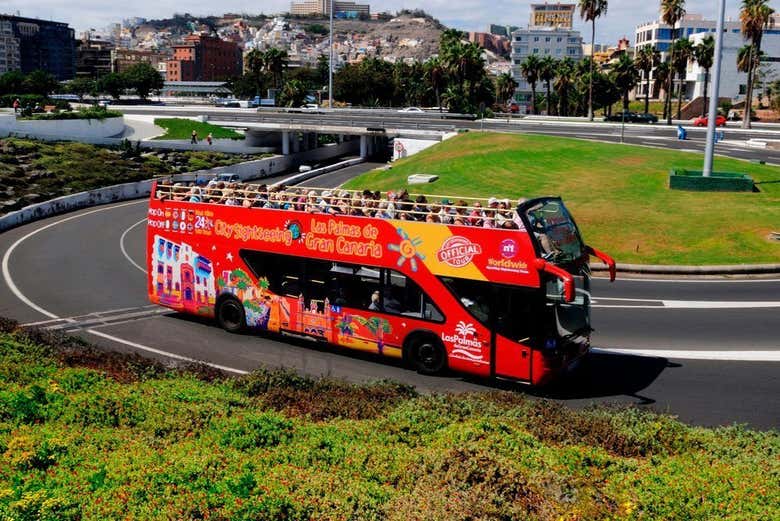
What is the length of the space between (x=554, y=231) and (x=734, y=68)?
11023 cm

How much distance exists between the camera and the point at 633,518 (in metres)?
8.02

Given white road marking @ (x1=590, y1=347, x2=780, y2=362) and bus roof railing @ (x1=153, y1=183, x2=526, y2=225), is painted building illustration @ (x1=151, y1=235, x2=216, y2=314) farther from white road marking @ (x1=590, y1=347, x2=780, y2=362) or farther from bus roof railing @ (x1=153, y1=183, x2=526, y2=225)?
white road marking @ (x1=590, y1=347, x2=780, y2=362)

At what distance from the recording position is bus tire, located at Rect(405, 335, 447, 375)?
1569 cm

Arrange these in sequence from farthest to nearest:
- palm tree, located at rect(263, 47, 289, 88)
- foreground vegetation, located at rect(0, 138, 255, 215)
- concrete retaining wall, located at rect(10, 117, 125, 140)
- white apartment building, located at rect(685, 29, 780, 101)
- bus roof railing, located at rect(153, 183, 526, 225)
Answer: white apartment building, located at rect(685, 29, 780, 101) → palm tree, located at rect(263, 47, 289, 88) → concrete retaining wall, located at rect(10, 117, 125, 140) → foreground vegetation, located at rect(0, 138, 255, 215) → bus roof railing, located at rect(153, 183, 526, 225)

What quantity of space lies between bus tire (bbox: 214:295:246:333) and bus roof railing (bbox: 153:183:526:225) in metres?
2.46

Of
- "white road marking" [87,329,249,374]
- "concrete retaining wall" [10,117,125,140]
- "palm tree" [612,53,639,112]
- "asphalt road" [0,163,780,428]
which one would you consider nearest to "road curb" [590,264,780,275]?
"asphalt road" [0,163,780,428]

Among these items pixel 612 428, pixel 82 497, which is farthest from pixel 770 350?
pixel 82 497

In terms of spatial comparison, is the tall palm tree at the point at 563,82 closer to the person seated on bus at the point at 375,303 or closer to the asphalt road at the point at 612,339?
the asphalt road at the point at 612,339

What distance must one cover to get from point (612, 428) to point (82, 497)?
7416 mm

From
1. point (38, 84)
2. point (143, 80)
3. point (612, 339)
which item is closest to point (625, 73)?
point (38, 84)

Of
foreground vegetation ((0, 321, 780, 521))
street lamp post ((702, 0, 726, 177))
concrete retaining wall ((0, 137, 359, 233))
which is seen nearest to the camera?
foreground vegetation ((0, 321, 780, 521))

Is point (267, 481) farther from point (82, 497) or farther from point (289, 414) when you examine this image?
point (289, 414)

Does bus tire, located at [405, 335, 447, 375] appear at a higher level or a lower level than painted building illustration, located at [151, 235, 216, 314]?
lower

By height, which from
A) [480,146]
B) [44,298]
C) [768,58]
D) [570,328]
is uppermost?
[768,58]
